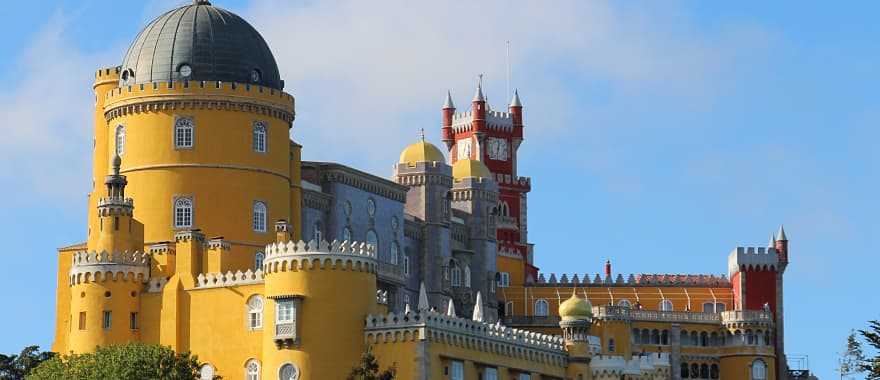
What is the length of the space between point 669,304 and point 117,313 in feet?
200

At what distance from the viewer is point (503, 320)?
172000mm

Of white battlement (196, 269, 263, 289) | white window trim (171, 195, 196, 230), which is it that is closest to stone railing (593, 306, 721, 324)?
white window trim (171, 195, 196, 230)

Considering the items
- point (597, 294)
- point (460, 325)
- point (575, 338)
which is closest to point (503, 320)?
point (597, 294)

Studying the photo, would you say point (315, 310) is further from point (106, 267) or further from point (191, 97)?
point (191, 97)

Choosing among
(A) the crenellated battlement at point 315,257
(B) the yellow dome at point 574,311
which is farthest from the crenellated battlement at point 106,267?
(B) the yellow dome at point 574,311

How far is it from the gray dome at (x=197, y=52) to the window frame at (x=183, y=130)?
2.23m

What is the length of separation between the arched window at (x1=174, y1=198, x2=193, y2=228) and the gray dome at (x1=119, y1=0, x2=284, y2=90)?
22.3 feet

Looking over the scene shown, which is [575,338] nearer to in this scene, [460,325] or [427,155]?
[460,325]

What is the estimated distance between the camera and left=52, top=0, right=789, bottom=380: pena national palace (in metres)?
120

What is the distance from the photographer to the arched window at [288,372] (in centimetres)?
11888

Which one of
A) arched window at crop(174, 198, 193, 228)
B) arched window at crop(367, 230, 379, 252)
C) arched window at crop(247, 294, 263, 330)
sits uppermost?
arched window at crop(367, 230, 379, 252)

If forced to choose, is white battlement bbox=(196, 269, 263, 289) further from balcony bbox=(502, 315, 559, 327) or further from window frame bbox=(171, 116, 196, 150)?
balcony bbox=(502, 315, 559, 327)

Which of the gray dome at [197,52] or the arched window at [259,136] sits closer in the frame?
the gray dome at [197,52]

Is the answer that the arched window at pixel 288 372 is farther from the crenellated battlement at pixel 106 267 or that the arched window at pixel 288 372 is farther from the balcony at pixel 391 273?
the balcony at pixel 391 273
